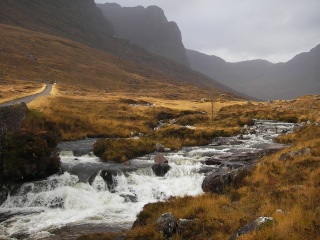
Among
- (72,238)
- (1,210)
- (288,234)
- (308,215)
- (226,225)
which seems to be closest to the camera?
(288,234)

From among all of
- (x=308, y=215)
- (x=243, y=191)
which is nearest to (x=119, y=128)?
(x=243, y=191)

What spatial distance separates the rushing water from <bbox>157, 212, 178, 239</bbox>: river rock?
200 inches

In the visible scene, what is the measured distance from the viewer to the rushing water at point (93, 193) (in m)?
18.8

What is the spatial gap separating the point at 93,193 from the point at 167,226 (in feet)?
38.5

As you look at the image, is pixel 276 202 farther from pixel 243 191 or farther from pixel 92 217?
pixel 92 217

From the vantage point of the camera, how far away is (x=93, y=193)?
78.4 feet

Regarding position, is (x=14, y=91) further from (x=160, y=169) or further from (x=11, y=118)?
(x=160, y=169)

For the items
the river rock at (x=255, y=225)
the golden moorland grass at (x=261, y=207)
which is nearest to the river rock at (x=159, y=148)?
the golden moorland grass at (x=261, y=207)

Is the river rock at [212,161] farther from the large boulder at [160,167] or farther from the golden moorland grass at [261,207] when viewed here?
the golden moorland grass at [261,207]

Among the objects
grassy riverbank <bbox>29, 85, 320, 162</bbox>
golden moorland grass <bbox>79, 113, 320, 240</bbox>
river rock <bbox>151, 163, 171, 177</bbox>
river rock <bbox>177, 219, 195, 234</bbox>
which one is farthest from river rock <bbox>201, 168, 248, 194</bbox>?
grassy riverbank <bbox>29, 85, 320, 162</bbox>

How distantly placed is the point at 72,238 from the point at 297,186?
1201 cm

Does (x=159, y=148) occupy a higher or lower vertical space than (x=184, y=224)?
lower

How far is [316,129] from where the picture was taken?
36.5 meters

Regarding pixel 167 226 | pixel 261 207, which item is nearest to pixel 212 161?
pixel 261 207
